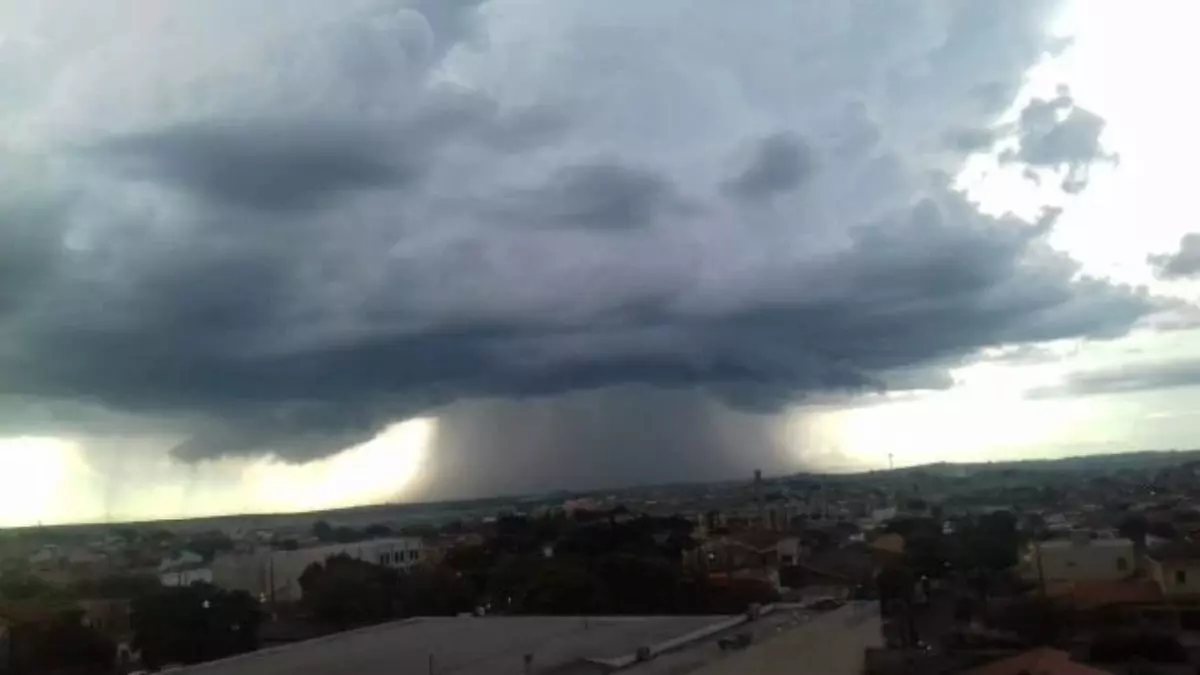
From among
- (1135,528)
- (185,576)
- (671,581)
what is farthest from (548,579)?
(1135,528)

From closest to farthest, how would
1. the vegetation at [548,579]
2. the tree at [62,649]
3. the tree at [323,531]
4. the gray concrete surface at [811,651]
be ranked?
the gray concrete surface at [811,651], the tree at [62,649], the vegetation at [548,579], the tree at [323,531]

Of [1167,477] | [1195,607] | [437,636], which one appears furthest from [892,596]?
[437,636]

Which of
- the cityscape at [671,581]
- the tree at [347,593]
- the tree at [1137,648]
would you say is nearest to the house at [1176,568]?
the cityscape at [671,581]

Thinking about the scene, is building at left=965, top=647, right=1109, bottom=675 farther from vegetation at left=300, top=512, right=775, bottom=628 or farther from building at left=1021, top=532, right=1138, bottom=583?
vegetation at left=300, top=512, right=775, bottom=628

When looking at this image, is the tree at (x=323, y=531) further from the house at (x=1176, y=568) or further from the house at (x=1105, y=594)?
the house at (x=1176, y=568)

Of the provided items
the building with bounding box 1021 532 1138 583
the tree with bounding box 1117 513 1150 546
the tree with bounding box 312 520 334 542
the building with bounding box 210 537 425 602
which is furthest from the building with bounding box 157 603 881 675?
the tree with bounding box 1117 513 1150 546

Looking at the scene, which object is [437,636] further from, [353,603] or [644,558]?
[644,558]

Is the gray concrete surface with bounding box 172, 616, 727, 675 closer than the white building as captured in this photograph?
Yes
